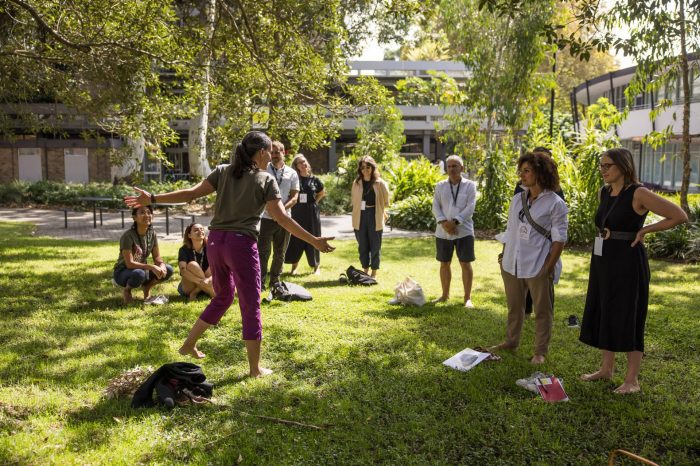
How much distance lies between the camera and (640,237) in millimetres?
4887

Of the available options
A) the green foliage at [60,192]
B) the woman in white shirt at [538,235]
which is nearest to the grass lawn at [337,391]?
the woman in white shirt at [538,235]

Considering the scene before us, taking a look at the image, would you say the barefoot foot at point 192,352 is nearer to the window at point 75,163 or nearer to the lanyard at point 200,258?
the lanyard at point 200,258

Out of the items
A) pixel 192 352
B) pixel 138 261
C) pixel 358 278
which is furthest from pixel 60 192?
pixel 192 352

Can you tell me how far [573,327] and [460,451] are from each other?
367 centimetres

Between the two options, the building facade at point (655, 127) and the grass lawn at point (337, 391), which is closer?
the grass lawn at point (337, 391)

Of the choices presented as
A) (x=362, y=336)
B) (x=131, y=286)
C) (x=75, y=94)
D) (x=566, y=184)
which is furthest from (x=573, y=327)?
(x=75, y=94)

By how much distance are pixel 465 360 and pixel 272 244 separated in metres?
4.28

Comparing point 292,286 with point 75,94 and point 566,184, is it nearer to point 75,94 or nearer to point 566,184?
point 75,94

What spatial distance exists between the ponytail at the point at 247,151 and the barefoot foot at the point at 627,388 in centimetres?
342

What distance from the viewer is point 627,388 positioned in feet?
16.8

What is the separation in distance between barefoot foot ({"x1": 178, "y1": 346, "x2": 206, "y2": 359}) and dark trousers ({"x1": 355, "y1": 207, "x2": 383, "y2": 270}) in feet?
15.0

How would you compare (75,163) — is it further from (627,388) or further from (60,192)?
(627,388)

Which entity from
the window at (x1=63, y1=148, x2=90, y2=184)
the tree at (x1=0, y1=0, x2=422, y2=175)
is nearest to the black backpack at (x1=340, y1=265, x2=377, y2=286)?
the tree at (x1=0, y1=0, x2=422, y2=175)

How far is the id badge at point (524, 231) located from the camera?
5.68 meters
